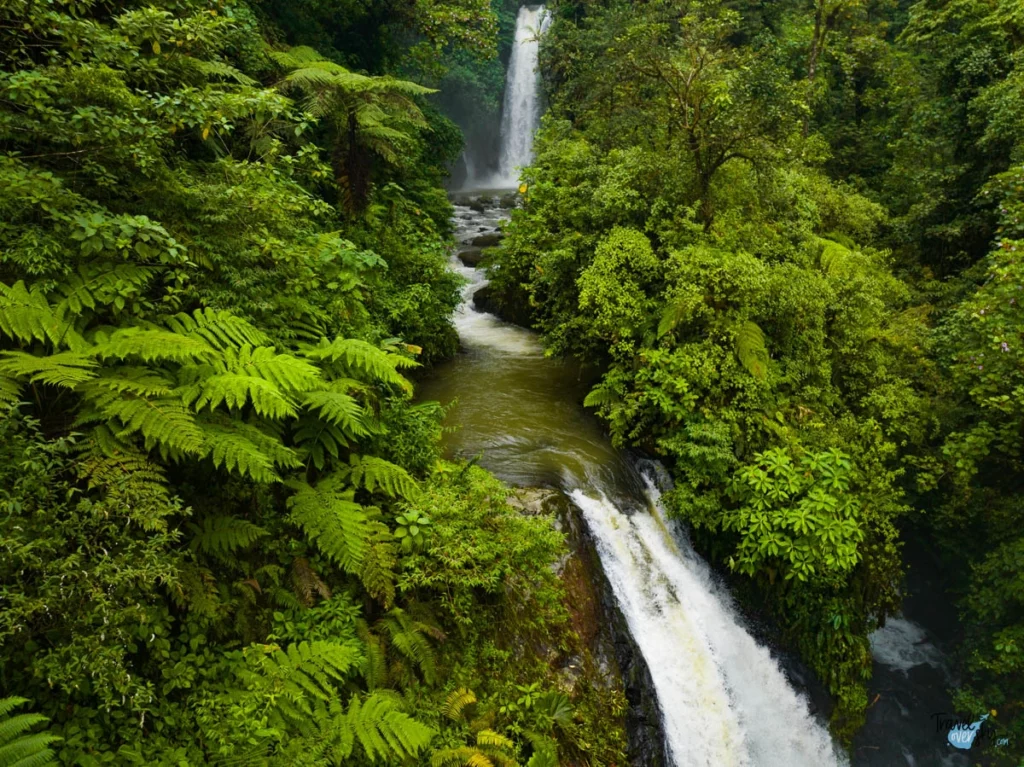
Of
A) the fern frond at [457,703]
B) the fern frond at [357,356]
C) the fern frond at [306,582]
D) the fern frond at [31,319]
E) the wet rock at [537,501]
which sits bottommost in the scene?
the fern frond at [457,703]

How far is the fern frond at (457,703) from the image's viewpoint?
168 inches

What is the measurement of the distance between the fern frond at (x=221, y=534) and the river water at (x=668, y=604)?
12.8 ft

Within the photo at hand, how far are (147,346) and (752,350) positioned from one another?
23.3 feet

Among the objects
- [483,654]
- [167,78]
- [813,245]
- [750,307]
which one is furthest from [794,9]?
[483,654]

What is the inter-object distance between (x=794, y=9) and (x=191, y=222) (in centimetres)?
2384

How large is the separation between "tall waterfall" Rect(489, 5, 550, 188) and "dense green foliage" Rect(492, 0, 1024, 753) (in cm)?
1784

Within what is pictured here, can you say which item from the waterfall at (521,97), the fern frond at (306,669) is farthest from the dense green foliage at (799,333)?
the waterfall at (521,97)

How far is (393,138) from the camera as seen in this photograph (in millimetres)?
7996

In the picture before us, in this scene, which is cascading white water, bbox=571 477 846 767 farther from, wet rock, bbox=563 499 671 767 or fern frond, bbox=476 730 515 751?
fern frond, bbox=476 730 515 751

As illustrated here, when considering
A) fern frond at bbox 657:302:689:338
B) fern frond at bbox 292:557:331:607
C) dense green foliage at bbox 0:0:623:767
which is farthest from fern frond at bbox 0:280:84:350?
fern frond at bbox 657:302:689:338

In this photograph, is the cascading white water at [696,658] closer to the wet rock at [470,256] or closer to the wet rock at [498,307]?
the wet rock at [498,307]

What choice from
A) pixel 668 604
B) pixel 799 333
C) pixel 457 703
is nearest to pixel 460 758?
pixel 457 703

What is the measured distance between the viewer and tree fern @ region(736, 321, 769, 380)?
7.73 m

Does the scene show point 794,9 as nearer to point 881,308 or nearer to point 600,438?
point 881,308
